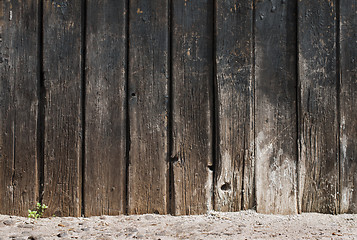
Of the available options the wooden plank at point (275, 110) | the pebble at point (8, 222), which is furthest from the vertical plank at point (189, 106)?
the pebble at point (8, 222)

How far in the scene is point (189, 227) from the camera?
2012 mm

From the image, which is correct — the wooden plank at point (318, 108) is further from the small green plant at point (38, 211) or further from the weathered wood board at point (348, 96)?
the small green plant at point (38, 211)

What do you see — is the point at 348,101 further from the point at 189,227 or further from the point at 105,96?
the point at 105,96

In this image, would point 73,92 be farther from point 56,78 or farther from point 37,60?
point 37,60

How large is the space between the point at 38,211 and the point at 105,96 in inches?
32.8

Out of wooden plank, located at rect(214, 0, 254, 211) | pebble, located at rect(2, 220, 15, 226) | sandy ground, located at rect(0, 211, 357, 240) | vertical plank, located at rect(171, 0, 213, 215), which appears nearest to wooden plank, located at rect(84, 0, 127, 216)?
sandy ground, located at rect(0, 211, 357, 240)

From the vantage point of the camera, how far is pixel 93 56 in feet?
7.09

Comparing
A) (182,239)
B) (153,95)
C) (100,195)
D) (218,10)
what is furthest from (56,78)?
(182,239)

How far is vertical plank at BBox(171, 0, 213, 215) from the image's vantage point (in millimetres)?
2162

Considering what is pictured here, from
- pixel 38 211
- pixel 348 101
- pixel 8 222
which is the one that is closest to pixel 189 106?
pixel 348 101

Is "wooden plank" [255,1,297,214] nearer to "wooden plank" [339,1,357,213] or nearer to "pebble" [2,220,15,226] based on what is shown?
"wooden plank" [339,1,357,213]

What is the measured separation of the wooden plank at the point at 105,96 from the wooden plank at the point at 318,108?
1121 millimetres

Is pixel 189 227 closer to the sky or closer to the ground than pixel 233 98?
closer to the ground

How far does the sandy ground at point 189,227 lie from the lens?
6.25 feet
